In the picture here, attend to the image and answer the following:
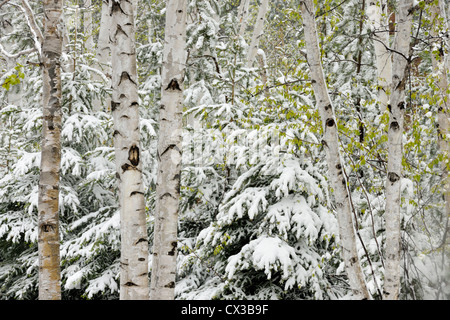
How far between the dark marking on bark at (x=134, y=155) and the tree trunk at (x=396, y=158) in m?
2.10

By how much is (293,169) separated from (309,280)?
148cm

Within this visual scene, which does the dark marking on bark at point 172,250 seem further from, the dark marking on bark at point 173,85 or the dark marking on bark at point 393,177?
the dark marking on bark at point 393,177

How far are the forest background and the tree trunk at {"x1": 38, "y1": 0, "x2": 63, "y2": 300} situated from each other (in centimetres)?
42

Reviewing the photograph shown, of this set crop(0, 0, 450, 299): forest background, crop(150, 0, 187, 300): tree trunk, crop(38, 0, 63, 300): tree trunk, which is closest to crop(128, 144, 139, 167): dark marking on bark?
crop(150, 0, 187, 300): tree trunk

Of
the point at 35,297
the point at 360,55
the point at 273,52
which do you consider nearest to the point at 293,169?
the point at 360,55

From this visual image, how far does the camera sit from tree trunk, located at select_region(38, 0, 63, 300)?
122 inches

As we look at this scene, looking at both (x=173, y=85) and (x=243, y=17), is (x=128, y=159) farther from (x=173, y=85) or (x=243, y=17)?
(x=243, y=17)

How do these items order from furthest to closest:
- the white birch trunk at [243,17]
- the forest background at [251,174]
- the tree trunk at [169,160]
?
the white birch trunk at [243,17] → the forest background at [251,174] → the tree trunk at [169,160]

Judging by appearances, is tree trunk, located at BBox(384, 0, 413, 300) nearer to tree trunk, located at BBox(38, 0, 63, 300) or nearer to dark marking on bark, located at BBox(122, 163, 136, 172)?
dark marking on bark, located at BBox(122, 163, 136, 172)

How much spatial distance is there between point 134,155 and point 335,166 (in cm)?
167

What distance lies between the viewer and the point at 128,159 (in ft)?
8.07

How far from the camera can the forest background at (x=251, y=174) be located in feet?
13.9

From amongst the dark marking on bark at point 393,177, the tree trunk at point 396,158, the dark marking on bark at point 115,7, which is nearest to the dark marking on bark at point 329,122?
the tree trunk at point 396,158

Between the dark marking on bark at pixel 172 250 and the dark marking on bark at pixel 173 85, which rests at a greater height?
the dark marking on bark at pixel 173 85
